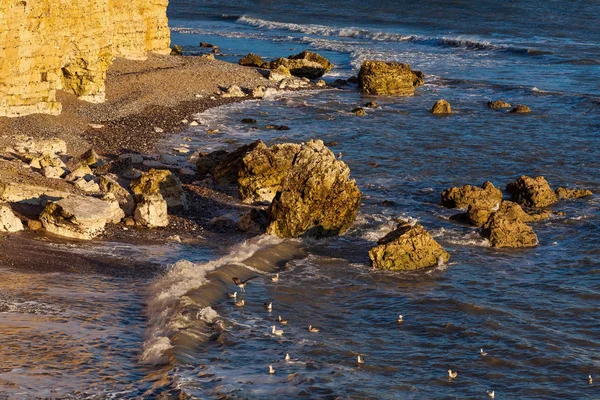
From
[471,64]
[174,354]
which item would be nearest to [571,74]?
[471,64]

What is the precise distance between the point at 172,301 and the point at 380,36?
5545 cm

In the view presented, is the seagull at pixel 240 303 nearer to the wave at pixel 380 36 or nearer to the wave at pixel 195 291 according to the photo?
the wave at pixel 195 291

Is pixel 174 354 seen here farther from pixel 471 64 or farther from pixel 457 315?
pixel 471 64

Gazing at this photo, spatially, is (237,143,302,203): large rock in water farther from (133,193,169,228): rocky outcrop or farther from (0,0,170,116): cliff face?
(0,0,170,116): cliff face

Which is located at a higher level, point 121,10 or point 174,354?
point 121,10

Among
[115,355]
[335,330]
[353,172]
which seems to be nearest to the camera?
[115,355]

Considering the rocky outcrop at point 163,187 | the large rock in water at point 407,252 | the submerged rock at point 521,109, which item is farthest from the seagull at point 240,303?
the submerged rock at point 521,109

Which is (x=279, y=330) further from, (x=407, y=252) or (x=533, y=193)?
(x=533, y=193)

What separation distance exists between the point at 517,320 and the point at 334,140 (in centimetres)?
1780

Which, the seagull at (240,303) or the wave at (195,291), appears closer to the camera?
the wave at (195,291)

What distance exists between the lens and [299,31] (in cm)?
7506

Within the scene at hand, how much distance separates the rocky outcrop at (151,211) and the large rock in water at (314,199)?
8.80 ft

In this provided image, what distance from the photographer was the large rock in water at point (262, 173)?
2600 centimetres

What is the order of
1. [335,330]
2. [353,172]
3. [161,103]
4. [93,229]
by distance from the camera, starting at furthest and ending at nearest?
[161,103], [353,172], [93,229], [335,330]
